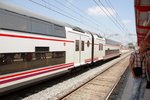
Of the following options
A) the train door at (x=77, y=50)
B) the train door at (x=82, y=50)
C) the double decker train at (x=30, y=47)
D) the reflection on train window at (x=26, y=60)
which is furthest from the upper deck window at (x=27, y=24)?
the train door at (x=82, y=50)

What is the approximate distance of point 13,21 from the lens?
23.8 feet

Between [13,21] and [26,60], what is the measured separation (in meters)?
1.45

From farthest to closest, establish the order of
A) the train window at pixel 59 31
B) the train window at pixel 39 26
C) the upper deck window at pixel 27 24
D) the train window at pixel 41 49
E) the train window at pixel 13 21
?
1. the train window at pixel 59 31
2. the train window at pixel 41 49
3. the train window at pixel 39 26
4. the upper deck window at pixel 27 24
5. the train window at pixel 13 21

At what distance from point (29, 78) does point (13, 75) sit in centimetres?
92

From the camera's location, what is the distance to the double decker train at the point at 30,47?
267 inches

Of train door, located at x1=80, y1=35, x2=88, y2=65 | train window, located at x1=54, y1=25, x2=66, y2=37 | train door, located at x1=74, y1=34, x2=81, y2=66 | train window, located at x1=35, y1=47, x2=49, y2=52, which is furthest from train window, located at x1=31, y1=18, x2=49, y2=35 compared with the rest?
train door, located at x1=80, y1=35, x2=88, y2=65

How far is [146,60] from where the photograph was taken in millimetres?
5723

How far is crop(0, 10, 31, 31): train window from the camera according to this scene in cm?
674

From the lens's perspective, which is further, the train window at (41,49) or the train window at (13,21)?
the train window at (41,49)

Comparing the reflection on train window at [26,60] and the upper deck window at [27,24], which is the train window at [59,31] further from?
the reflection on train window at [26,60]

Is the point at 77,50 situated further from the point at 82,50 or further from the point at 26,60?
the point at 26,60

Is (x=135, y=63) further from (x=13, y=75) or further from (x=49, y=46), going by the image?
(x=49, y=46)

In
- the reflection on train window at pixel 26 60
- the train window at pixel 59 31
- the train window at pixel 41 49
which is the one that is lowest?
the reflection on train window at pixel 26 60

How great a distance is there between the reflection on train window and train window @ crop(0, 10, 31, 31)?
0.87 metres
